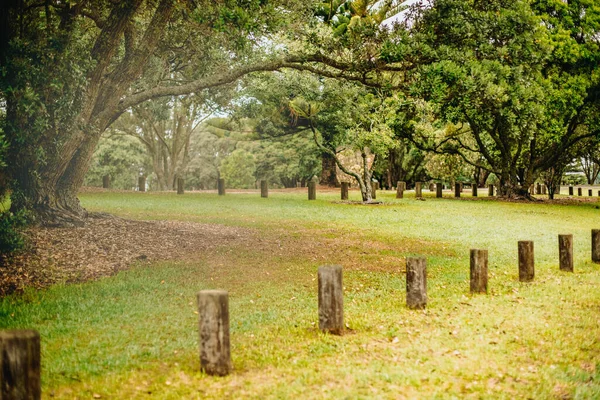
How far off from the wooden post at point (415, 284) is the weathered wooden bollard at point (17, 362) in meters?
5.78

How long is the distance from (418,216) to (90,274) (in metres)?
A: 14.9

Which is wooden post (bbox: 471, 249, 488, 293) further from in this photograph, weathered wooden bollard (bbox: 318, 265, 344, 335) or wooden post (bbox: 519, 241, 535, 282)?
weathered wooden bollard (bbox: 318, 265, 344, 335)

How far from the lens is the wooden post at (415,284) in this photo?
8.44 m

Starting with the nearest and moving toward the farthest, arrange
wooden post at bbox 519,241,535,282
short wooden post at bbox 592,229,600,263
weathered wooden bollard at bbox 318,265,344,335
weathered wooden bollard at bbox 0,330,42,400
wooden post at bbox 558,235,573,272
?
weathered wooden bollard at bbox 0,330,42,400 → weathered wooden bollard at bbox 318,265,344,335 → wooden post at bbox 519,241,535,282 → wooden post at bbox 558,235,573,272 → short wooden post at bbox 592,229,600,263

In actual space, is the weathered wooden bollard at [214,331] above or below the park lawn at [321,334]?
above

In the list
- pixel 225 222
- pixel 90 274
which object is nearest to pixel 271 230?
pixel 225 222

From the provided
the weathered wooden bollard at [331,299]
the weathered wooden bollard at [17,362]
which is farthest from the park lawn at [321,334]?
the weathered wooden bollard at [17,362]

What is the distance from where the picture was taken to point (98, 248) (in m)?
12.3

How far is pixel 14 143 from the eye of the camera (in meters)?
11.5

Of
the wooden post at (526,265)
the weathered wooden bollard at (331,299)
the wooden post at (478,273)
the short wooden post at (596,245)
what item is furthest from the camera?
the short wooden post at (596,245)

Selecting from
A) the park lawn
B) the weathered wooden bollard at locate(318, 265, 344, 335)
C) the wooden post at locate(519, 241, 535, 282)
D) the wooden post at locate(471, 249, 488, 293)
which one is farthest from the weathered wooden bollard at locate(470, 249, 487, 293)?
the weathered wooden bollard at locate(318, 265, 344, 335)

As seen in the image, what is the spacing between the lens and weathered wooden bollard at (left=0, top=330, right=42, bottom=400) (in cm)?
426

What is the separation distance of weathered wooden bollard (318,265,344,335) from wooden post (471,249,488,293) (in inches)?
142

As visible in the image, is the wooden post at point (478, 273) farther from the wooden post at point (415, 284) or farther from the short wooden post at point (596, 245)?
the short wooden post at point (596, 245)
